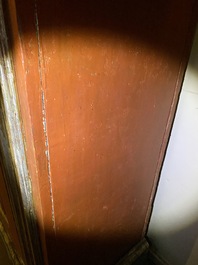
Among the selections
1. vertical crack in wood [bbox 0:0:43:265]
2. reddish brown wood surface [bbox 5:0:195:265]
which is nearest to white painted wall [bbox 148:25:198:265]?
reddish brown wood surface [bbox 5:0:195:265]

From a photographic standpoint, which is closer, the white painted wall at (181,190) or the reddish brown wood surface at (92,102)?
the reddish brown wood surface at (92,102)

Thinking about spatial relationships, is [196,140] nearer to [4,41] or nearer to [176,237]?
[176,237]

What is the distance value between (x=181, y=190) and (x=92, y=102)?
2.11ft

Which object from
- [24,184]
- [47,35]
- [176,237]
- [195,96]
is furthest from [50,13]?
[176,237]

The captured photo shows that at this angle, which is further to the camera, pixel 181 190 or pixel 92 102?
pixel 181 190

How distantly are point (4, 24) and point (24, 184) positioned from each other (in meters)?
0.39

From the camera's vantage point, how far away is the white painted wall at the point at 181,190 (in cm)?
84

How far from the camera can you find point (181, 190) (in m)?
0.97

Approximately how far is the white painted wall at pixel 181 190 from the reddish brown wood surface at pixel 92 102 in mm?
47

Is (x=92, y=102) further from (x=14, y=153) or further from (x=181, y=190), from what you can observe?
→ (x=181, y=190)

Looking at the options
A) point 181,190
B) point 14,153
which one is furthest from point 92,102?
point 181,190

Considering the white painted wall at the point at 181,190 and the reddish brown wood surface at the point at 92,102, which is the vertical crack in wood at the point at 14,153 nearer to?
the reddish brown wood surface at the point at 92,102

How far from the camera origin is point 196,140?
0.86 metres

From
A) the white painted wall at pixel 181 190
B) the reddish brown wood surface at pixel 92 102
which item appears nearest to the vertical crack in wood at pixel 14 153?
the reddish brown wood surface at pixel 92 102
